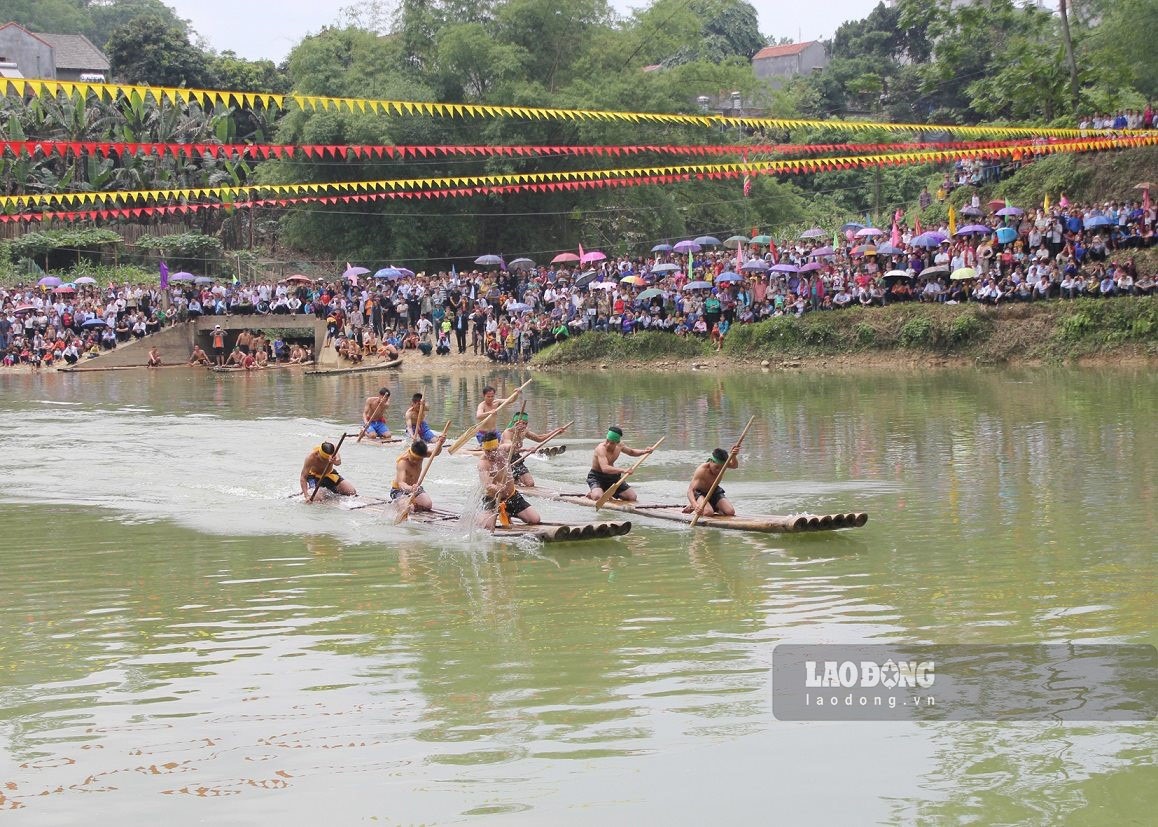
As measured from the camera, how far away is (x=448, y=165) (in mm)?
45625

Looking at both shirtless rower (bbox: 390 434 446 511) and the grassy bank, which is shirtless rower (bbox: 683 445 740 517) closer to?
shirtless rower (bbox: 390 434 446 511)

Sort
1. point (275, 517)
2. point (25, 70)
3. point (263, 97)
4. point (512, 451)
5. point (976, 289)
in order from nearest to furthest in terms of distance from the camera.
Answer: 1. point (512, 451)
2. point (275, 517)
3. point (263, 97)
4. point (976, 289)
5. point (25, 70)

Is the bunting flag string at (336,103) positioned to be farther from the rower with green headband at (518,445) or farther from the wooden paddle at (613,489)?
the wooden paddle at (613,489)

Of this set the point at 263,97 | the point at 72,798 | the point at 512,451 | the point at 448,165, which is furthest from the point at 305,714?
the point at 448,165

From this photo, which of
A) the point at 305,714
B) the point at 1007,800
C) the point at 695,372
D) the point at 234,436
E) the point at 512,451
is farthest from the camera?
the point at 695,372

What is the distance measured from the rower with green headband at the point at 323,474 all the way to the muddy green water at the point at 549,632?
1.45 ft

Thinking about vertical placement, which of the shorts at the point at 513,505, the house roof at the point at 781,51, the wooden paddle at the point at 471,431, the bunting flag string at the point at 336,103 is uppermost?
the house roof at the point at 781,51

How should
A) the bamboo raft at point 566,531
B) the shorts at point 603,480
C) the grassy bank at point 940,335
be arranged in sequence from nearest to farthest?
1. the bamboo raft at point 566,531
2. the shorts at point 603,480
3. the grassy bank at point 940,335

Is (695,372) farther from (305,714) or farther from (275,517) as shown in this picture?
(305,714)

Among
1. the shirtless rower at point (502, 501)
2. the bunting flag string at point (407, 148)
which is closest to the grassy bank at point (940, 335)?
the bunting flag string at point (407, 148)

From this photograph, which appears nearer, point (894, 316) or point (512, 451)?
point (512, 451)

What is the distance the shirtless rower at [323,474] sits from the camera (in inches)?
672

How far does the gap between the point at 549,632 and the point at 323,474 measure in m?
6.95

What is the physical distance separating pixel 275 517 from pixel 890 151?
2063cm
